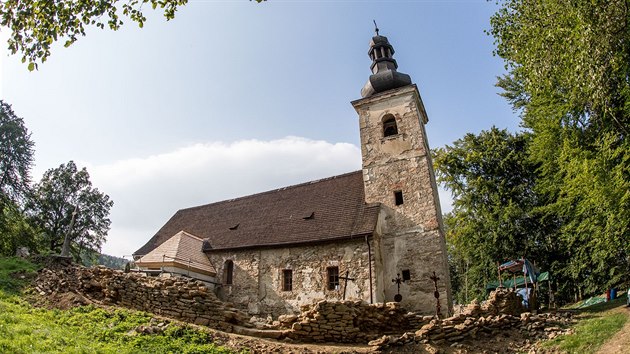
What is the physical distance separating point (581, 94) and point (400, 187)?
778 centimetres

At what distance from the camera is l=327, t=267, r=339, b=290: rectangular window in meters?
15.5

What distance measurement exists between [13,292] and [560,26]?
1738cm

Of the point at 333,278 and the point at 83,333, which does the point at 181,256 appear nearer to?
the point at 333,278

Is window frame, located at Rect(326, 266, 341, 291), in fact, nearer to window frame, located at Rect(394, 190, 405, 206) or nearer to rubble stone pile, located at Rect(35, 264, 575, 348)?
rubble stone pile, located at Rect(35, 264, 575, 348)

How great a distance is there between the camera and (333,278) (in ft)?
51.5

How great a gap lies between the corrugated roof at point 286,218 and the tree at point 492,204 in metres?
9.20

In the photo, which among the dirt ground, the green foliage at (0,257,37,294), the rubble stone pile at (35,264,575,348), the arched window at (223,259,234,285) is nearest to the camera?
the dirt ground

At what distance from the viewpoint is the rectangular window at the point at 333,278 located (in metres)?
15.5

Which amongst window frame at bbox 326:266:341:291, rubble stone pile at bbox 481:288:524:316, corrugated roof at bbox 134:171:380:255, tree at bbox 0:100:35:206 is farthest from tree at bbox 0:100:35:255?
rubble stone pile at bbox 481:288:524:316

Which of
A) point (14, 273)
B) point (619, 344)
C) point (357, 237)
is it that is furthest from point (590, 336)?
point (14, 273)

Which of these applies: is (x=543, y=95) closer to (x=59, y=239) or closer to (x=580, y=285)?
(x=580, y=285)

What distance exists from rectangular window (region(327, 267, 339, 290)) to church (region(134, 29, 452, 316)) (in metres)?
0.04

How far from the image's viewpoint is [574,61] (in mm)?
9336

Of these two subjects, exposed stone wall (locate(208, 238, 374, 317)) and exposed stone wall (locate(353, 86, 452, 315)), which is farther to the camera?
exposed stone wall (locate(208, 238, 374, 317))
